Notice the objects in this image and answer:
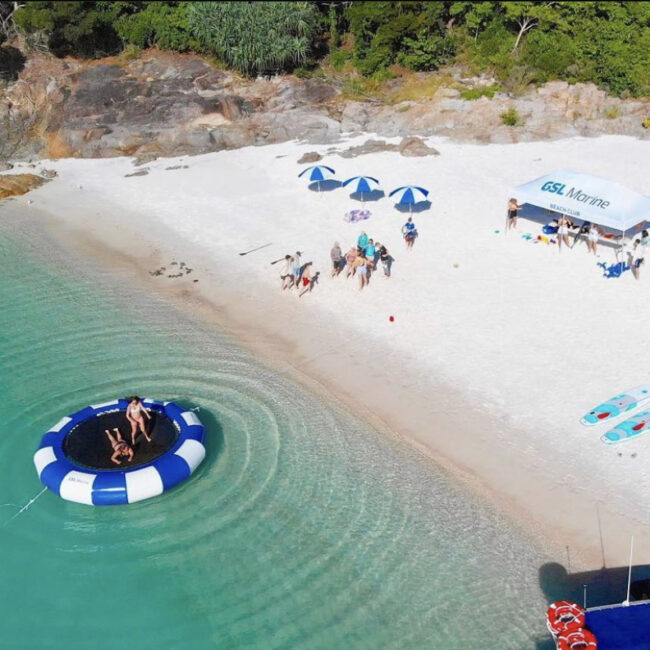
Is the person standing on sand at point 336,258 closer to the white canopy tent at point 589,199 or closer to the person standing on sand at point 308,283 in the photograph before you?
the person standing on sand at point 308,283

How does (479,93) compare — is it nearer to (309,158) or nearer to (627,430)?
(309,158)

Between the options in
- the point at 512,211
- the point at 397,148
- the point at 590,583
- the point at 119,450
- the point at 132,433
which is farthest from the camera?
the point at 397,148

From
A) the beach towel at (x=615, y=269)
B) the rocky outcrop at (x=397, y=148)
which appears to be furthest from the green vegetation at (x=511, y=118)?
the beach towel at (x=615, y=269)

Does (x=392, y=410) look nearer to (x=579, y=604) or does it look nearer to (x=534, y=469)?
(x=534, y=469)

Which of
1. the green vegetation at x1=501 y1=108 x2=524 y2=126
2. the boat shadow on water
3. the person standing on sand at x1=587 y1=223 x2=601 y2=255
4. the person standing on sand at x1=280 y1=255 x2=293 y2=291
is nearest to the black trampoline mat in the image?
the person standing on sand at x1=280 y1=255 x2=293 y2=291

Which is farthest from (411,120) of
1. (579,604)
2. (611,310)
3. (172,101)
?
(579,604)

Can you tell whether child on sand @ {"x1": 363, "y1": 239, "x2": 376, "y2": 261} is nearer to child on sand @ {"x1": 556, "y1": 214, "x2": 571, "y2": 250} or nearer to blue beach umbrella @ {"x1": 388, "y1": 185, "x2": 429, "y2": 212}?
blue beach umbrella @ {"x1": 388, "y1": 185, "x2": 429, "y2": 212}

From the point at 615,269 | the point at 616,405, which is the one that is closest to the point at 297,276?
the point at 615,269

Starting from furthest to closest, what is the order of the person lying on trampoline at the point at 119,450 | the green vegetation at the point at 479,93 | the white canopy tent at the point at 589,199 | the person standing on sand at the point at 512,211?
the green vegetation at the point at 479,93
the person standing on sand at the point at 512,211
the white canopy tent at the point at 589,199
the person lying on trampoline at the point at 119,450
